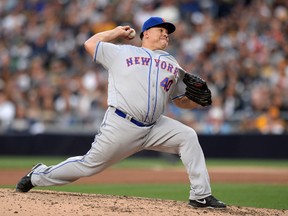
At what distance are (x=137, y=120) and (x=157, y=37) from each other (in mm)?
904

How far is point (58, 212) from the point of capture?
20.6 feet

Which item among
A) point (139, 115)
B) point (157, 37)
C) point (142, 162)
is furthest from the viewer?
point (142, 162)

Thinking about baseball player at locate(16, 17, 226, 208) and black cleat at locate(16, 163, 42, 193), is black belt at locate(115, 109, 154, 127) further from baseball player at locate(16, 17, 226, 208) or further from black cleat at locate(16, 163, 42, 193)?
black cleat at locate(16, 163, 42, 193)

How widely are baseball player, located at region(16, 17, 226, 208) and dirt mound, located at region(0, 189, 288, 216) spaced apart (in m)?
0.25

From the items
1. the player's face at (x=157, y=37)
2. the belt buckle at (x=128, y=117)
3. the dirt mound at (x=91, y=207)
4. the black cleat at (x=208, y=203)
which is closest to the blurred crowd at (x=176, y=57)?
the dirt mound at (x=91, y=207)

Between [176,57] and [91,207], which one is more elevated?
[176,57]

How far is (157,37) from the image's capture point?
7062 millimetres

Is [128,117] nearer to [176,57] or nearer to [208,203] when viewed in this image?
[208,203]

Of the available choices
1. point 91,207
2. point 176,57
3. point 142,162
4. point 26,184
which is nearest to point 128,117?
point 91,207

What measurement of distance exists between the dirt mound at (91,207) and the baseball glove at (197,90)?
111cm

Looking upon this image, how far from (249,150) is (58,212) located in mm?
11406

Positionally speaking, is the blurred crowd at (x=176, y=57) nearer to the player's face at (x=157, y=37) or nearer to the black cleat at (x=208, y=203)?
the player's face at (x=157, y=37)

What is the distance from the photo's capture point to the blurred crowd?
54.7ft

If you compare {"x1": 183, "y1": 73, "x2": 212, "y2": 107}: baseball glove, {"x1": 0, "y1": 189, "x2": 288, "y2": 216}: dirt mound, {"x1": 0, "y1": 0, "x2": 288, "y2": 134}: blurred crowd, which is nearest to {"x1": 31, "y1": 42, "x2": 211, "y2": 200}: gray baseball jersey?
{"x1": 183, "y1": 73, "x2": 212, "y2": 107}: baseball glove
